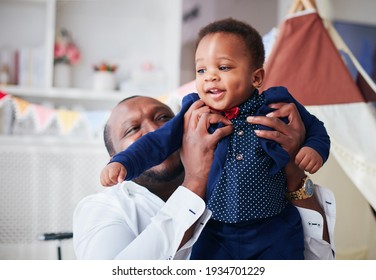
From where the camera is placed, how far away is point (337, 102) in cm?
117

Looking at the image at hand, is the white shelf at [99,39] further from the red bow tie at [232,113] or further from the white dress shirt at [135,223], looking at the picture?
the red bow tie at [232,113]

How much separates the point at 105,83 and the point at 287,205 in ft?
4.31

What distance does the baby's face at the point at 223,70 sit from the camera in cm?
75

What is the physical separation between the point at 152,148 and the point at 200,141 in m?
0.08

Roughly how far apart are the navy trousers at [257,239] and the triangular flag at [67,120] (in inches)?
26.4

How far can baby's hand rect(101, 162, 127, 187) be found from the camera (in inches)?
27.3

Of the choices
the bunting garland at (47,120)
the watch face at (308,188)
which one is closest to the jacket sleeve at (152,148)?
the watch face at (308,188)

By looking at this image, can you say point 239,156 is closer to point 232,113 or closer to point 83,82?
point 232,113

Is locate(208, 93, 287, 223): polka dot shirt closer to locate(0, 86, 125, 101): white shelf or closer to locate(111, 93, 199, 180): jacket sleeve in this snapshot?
locate(111, 93, 199, 180): jacket sleeve

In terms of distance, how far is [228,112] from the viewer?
30.6 inches

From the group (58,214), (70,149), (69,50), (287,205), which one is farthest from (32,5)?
(287,205)

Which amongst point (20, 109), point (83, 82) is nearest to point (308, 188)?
point (20, 109)

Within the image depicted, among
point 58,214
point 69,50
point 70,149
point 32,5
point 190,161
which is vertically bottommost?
point 58,214
